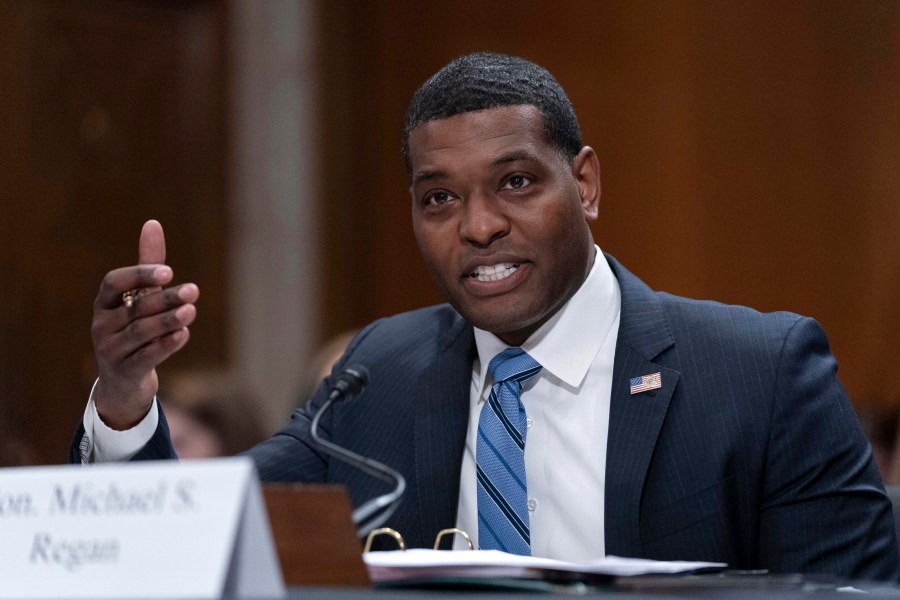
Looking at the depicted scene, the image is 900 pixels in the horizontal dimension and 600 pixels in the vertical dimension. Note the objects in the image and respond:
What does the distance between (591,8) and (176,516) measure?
3.50 metres

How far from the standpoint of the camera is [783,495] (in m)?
1.66

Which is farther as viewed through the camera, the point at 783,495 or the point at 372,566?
the point at 783,495

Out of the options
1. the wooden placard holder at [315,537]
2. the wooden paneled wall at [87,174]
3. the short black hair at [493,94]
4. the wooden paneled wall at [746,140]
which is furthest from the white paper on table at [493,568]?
the wooden paneled wall at [87,174]

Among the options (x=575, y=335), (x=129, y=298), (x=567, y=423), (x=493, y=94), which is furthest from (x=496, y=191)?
Answer: (x=129, y=298)

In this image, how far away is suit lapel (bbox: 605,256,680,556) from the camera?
A: 1673 millimetres

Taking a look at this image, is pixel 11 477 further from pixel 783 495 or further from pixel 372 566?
pixel 783 495

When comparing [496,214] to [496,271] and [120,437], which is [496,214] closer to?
[496,271]

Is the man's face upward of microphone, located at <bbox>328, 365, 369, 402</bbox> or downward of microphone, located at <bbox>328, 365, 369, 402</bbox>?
upward

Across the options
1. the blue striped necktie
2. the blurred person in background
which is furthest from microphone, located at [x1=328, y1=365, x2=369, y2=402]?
the blurred person in background

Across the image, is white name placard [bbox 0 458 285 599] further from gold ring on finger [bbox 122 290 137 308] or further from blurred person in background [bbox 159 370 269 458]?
blurred person in background [bbox 159 370 269 458]

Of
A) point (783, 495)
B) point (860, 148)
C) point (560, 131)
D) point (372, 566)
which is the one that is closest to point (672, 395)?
point (783, 495)

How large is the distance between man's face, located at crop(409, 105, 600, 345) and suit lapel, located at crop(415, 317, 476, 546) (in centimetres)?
14

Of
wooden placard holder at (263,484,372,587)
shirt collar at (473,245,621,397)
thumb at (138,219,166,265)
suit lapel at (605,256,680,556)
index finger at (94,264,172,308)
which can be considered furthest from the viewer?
shirt collar at (473,245,621,397)

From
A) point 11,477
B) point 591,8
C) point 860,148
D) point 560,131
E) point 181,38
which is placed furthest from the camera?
point 181,38
